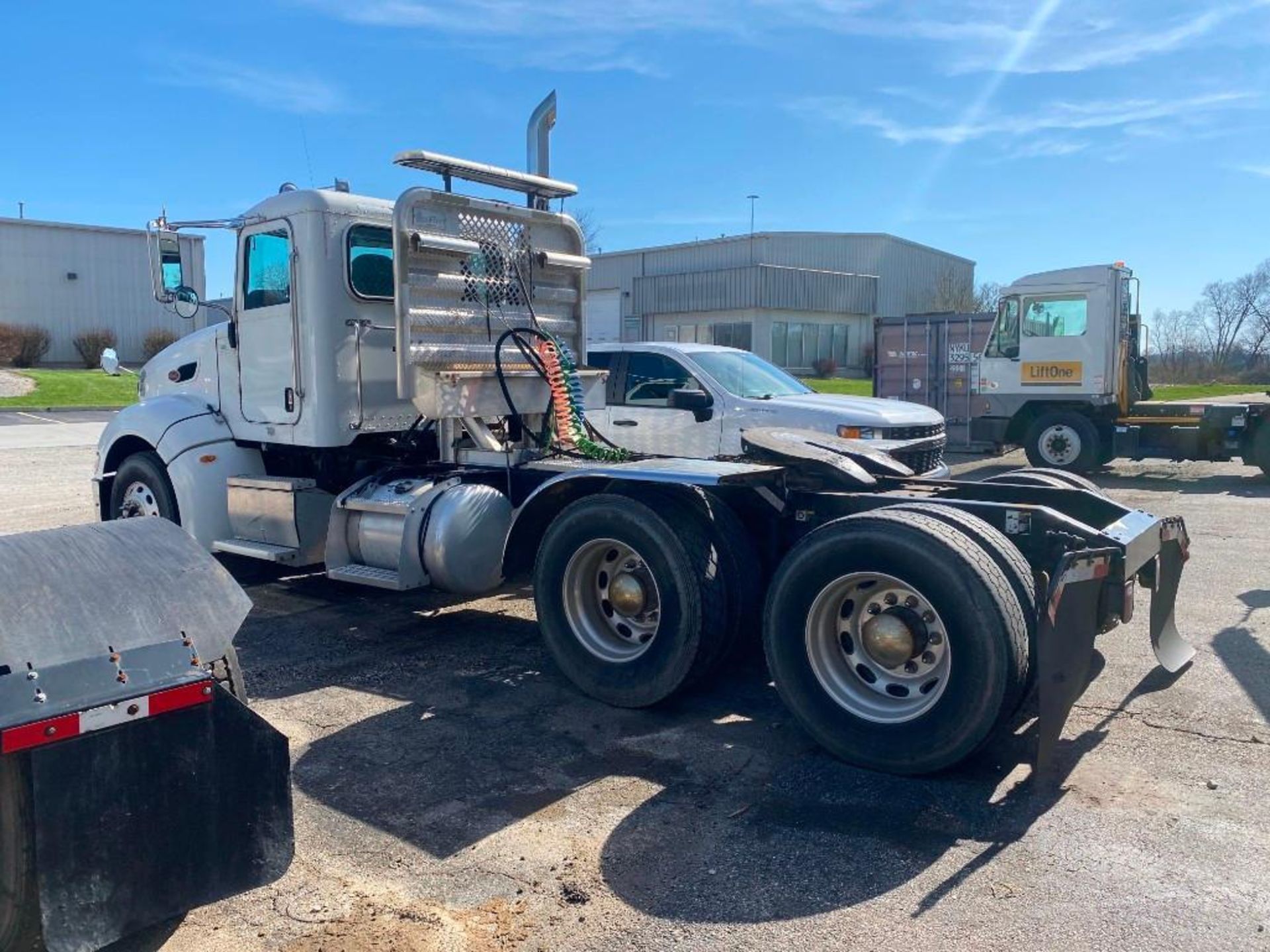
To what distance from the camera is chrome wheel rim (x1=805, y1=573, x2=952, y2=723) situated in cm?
433

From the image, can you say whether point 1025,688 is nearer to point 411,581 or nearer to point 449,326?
point 411,581

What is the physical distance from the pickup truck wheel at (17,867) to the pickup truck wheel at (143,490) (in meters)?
5.35

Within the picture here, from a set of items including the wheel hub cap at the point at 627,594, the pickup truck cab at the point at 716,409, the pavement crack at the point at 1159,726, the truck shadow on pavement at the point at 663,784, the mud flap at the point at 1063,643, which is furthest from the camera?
the pickup truck cab at the point at 716,409

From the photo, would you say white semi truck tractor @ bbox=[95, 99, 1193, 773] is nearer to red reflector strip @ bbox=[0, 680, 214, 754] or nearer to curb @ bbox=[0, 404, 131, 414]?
red reflector strip @ bbox=[0, 680, 214, 754]

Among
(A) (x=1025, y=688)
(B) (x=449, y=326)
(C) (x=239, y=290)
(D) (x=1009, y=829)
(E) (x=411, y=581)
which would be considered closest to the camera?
(D) (x=1009, y=829)

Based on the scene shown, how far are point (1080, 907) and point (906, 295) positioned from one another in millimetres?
60517

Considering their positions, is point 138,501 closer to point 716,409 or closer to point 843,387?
point 716,409

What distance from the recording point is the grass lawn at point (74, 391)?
92.2 feet

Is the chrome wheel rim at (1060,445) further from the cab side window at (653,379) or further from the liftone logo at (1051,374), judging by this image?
the cab side window at (653,379)

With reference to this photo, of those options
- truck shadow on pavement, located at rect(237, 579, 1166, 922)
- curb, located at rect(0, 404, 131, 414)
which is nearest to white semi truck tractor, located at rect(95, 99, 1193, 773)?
truck shadow on pavement, located at rect(237, 579, 1166, 922)

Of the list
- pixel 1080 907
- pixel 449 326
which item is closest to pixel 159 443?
pixel 449 326

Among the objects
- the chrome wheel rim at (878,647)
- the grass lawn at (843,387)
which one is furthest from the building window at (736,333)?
the chrome wheel rim at (878,647)

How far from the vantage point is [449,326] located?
699cm

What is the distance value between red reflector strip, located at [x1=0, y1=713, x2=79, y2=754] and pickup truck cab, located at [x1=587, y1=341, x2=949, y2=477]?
722cm
